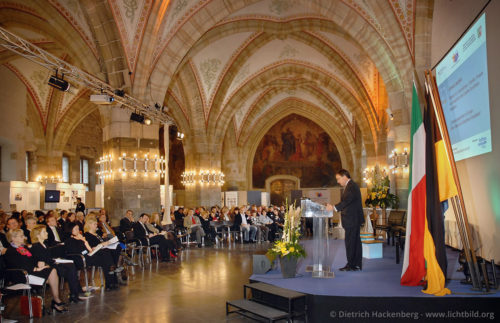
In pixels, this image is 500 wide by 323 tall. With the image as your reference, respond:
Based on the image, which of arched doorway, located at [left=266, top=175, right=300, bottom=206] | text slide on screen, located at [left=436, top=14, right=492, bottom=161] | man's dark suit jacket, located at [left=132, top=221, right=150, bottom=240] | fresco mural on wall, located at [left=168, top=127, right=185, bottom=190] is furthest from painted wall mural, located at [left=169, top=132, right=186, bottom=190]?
text slide on screen, located at [left=436, top=14, right=492, bottom=161]

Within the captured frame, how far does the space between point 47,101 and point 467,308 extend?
67.0 feet

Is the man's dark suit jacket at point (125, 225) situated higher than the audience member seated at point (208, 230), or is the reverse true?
the man's dark suit jacket at point (125, 225)

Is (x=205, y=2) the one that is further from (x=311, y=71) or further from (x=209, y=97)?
(x=311, y=71)

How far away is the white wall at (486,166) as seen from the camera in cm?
496

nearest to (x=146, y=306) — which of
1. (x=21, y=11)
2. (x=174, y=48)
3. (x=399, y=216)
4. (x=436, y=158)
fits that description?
(x=436, y=158)

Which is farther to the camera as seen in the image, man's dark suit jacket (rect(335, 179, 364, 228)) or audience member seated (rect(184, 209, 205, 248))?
audience member seated (rect(184, 209, 205, 248))

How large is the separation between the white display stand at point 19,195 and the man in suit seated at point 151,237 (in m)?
7.11

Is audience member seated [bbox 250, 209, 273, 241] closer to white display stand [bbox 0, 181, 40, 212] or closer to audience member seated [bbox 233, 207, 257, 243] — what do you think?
audience member seated [bbox 233, 207, 257, 243]

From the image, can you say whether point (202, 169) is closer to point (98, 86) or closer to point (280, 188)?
point (98, 86)

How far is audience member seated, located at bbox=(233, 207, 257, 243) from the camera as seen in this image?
1263cm

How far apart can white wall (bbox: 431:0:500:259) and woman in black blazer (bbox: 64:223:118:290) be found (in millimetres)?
5741

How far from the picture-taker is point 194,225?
38.3ft

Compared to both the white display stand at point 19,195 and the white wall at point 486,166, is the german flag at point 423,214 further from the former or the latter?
the white display stand at point 19,195

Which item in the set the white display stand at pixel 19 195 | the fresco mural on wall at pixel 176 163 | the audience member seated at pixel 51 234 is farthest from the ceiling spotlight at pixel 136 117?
A: the fresco mural on wall at pixel 176 163
